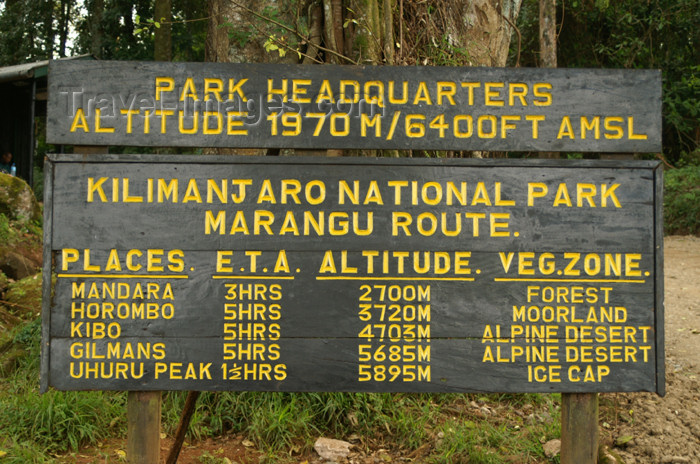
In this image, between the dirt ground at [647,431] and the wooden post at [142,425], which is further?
the dirt ground at [647,431]

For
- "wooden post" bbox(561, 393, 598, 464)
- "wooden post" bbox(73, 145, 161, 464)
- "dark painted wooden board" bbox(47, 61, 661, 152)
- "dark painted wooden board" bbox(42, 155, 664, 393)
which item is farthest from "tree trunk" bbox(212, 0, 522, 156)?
"wooden post" bbox(561, 393, 598, 464)

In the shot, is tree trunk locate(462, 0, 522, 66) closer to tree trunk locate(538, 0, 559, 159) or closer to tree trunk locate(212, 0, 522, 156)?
tree trunk locate(212, 0, 522, 156)

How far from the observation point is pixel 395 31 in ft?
15.1

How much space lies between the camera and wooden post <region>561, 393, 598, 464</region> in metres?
3.04

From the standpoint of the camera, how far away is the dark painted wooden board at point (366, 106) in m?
2.95

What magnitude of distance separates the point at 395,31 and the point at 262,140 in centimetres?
212

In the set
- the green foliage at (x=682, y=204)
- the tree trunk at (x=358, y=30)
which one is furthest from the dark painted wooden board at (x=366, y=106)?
the green foliage at (x=682, y=204)

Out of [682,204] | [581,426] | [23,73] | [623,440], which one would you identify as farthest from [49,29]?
[581,426]

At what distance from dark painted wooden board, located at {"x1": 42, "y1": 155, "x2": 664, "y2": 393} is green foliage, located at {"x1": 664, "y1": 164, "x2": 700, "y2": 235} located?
34.1ft

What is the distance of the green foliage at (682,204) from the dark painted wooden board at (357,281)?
34.1ft

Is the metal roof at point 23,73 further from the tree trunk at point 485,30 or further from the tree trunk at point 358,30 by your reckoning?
the tree trunk at point 485,30

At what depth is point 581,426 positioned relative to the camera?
9.98 ft

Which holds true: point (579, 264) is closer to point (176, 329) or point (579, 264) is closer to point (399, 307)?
point (399, 307)

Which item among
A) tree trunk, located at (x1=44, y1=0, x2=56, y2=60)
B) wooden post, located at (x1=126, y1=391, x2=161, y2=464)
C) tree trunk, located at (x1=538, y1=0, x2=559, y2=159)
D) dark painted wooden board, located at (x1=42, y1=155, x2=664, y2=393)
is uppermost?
tree trunk, located at (x1=44, y1=0, x2=56, y2=60)
